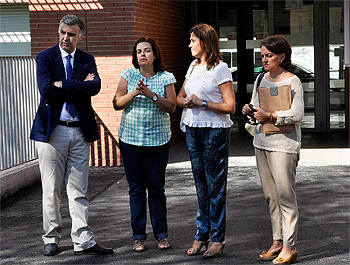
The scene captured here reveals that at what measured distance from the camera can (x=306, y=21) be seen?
47.2ft

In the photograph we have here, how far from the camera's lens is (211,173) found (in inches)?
229

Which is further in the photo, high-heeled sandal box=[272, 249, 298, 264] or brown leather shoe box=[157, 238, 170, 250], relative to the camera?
brown leather shoe box=[157, 238, 170, 250]

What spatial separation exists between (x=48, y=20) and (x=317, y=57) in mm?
6229

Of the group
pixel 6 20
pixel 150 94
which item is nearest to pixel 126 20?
pixel 6 20

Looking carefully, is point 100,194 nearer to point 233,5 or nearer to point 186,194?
point 186,194

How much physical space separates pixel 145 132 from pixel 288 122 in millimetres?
1305

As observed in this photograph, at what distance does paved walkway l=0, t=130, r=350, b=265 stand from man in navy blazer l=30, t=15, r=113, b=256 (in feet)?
0.82

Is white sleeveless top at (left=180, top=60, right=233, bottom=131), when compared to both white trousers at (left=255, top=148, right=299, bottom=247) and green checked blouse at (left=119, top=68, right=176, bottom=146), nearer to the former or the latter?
green checked blouse at (left=119, top=68, right=176, bottom=146)

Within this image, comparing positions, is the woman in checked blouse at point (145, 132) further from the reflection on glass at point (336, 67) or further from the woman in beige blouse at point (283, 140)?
the reflection on glass at point (336, 67)

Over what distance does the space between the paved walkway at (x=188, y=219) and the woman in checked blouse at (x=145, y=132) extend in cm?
32

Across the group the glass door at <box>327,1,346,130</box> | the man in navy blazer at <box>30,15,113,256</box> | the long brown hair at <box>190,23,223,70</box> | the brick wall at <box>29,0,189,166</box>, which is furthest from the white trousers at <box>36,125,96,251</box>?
the glass door at <box>327,1,346,130</box>

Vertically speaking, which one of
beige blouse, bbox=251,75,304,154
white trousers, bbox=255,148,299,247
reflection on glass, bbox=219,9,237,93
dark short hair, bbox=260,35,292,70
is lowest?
white trousers, bbox=255,148,299,247

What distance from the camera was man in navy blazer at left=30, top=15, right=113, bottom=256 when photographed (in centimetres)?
598

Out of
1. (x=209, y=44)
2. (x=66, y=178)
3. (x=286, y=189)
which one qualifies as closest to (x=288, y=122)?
(x=286, y=189)
